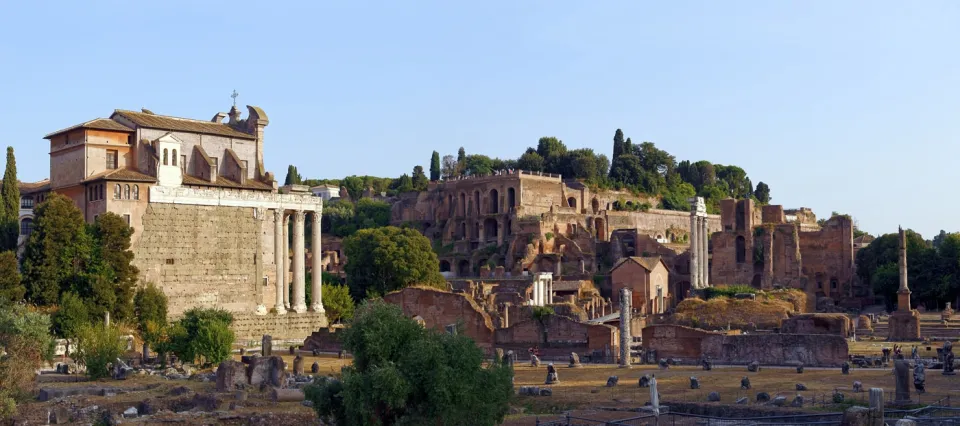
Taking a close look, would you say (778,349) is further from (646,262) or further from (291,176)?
(291,176)

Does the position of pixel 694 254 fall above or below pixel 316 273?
above

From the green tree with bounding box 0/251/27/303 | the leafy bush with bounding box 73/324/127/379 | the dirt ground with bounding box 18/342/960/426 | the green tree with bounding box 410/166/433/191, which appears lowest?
the dirt ground with bounding box 18/342/960/426

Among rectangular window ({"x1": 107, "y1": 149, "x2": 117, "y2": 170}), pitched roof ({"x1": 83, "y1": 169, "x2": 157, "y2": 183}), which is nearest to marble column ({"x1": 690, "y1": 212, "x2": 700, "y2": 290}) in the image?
pitched roof ({"x1": 83, "y1": 169, "x2": 157, "y2": 183})

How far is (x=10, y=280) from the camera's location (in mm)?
41969

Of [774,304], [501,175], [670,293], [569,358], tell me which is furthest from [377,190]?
[569,358]

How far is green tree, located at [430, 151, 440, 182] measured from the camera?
119 meters

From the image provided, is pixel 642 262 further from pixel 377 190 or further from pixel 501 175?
pixel 377 190

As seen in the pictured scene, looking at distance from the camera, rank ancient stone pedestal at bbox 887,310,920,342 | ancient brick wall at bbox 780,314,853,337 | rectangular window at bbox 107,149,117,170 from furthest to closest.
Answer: ancient stone pedestal at bbox 887,310,920,342 < rectangular window at bbox 107,149,117,170 < ancient brick wall at bbox 780,314,853,337

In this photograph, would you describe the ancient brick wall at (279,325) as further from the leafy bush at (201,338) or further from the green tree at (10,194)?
the green tree at (10,194)

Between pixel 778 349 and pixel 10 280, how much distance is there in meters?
27.1

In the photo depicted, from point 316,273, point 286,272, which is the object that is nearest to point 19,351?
point 286,272

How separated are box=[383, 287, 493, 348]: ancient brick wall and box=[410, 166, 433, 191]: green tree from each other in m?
54.8

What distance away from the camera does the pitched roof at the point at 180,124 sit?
165 ft

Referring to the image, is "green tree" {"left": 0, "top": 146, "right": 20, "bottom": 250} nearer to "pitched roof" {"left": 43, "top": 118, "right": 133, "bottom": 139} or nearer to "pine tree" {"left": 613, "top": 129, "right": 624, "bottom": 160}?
"pitched roof" {"left": 43, "top": 118, "right": 133, "bottom": 139}
